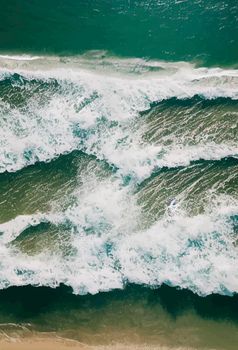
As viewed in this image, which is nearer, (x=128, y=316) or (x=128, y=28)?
(x=128, y=316)

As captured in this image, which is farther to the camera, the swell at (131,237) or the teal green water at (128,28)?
the teal green water at (128,28)

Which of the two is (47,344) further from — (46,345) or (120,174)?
(120,174)

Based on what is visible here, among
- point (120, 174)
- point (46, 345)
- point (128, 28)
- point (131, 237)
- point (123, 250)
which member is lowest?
point (46, 345)

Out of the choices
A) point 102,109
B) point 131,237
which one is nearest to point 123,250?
point 131,237

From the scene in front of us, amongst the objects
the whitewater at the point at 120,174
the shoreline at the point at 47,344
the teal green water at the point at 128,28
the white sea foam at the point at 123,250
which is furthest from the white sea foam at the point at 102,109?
the shoreline at the point at 47,344

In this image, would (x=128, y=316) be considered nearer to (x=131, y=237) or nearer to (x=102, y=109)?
(x=131, y=237)

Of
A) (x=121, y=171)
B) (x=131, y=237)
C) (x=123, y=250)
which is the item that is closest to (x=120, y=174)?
(x=121, y=171)

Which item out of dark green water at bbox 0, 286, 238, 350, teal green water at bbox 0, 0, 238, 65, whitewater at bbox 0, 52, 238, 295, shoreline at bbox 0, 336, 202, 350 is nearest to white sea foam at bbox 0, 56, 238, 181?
whitewater at bbox 0, 52, 238, 295

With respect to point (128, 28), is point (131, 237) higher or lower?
lower

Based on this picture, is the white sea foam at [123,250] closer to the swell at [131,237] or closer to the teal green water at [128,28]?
the swell at [131,237]
